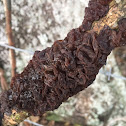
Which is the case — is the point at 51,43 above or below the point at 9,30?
below

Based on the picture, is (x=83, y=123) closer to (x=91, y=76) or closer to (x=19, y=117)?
(x=19, y=117)

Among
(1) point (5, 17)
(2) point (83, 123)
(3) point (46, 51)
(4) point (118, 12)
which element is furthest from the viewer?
(2) point (83, 123)

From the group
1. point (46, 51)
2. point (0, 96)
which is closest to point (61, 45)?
point (46, 51)

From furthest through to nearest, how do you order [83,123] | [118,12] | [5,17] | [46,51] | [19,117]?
[83,123]
[5,17]
[19,117]
[46,51]
[118,12]

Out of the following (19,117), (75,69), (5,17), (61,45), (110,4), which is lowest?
(19,117)

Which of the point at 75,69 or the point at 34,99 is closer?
the point at 75,69

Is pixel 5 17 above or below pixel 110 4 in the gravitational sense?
above

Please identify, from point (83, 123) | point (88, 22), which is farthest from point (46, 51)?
point (83, 123)
